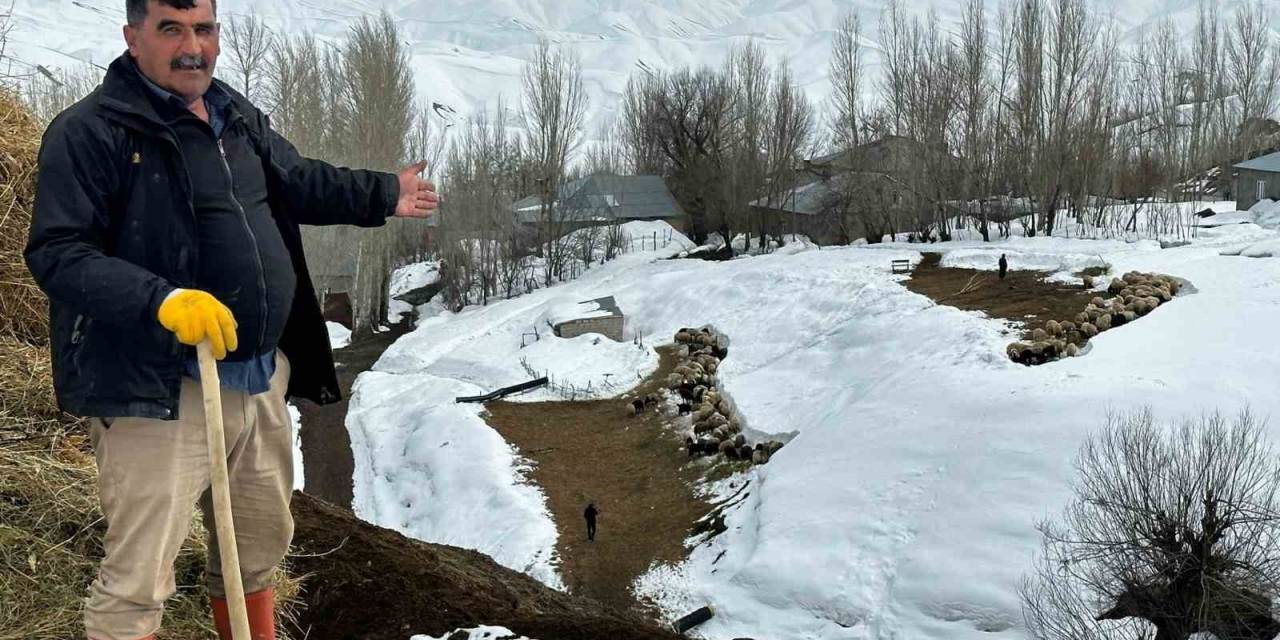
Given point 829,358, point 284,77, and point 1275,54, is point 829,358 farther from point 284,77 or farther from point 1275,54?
point 1275,54

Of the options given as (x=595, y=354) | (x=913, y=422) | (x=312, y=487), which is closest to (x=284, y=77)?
(x=595, y=354)

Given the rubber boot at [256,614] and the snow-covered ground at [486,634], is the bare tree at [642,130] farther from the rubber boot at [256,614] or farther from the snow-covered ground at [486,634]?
the rubber boot at [256,614]

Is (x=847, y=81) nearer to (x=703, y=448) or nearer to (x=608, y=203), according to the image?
(x=608, y=203)

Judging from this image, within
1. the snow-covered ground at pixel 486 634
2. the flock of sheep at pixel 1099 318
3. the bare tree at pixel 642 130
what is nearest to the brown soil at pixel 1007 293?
the flock of sheep at pixel 1099 318

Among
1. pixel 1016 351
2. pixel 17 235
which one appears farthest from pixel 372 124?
pixel 17 235

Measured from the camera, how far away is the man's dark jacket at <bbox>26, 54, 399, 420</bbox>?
7.26 feet

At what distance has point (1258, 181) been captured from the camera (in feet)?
107

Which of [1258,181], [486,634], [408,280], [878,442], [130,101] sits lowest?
[878,442]

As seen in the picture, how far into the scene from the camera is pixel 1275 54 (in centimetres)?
4797

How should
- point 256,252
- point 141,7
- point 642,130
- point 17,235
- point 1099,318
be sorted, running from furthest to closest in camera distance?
point 642,130 → point 1099,318 → point 17,235 → point 256,252 → point 141,7

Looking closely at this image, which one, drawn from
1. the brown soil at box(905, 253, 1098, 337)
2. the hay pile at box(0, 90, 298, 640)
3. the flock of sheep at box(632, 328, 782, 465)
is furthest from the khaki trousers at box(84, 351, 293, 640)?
the brown soil at box(905, 253, 1098, 337)

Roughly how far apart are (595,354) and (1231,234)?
52.0 feet

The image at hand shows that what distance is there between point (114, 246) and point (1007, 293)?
19010mm

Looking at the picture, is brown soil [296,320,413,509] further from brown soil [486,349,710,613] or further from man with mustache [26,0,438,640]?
man with mustache [26,0,438,640]
